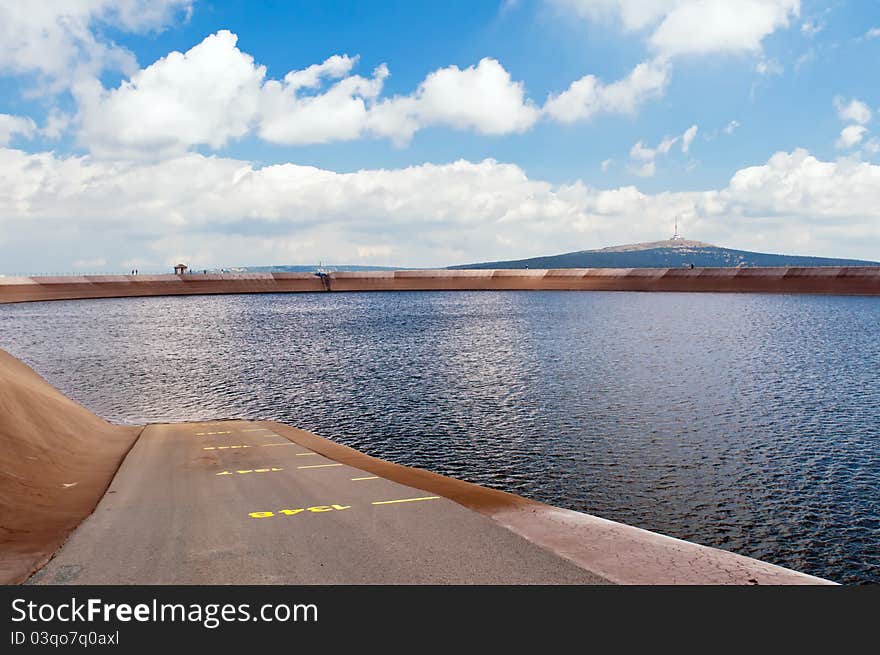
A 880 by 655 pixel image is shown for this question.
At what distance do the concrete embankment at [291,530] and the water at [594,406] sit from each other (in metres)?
4.56

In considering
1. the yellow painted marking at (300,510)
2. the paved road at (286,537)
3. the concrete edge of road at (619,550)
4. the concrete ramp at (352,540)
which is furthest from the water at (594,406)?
the yellow painted marking at (300,510)

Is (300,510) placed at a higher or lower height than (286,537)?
lower

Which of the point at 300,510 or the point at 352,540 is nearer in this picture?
the point at 352,540

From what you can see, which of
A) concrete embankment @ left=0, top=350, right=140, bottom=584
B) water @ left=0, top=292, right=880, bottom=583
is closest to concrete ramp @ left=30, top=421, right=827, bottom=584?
concrete embankment @ left=0, top=350, right=140, bottom=584

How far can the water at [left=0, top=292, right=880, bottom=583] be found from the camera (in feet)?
59.9

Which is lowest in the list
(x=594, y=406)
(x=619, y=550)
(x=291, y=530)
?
(x=594, y=406)

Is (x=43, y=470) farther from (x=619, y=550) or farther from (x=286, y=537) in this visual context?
(x=619, y=550)

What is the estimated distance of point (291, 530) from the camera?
1242 centimetres

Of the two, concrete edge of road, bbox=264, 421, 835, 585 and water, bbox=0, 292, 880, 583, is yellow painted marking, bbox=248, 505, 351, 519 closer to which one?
concrete edge of road, bbox=264, 421, 835, 585

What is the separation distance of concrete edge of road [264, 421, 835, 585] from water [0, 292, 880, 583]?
348cm

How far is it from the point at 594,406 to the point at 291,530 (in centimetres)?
2374

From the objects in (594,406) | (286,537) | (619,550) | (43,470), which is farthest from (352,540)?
(594,406)

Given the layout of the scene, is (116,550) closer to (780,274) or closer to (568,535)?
(568,535)

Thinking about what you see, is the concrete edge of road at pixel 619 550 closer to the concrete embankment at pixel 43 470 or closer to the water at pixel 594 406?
the water at pixel 594 406
